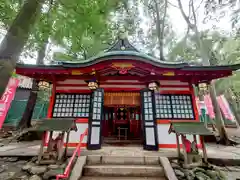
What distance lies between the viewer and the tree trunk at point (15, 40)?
2289 millimetres

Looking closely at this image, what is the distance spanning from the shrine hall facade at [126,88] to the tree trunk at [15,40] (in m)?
2.74

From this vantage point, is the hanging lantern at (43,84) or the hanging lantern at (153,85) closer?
the hanging lantern at (153,85)

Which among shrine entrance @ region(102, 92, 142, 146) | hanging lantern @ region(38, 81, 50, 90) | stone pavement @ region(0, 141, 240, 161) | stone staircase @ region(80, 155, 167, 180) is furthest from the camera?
shrine entrance @ region(102, 92, 142, 146)

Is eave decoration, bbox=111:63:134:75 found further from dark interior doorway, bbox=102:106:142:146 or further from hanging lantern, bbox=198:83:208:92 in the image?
dark interior doorway, bbox=102:106:142:146

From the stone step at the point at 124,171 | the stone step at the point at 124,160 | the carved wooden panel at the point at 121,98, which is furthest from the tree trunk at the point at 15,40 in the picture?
the carved wooden panel at the point at 121,98

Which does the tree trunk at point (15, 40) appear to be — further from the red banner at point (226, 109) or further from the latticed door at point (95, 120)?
the red banner at point (226, 109)

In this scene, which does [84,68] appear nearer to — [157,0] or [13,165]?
[13,165]

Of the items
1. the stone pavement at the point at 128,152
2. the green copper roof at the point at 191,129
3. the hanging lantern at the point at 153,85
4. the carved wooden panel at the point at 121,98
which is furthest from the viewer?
the carved wooden panel at the point at 121,98

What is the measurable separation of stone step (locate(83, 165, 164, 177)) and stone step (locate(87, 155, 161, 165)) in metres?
0.35

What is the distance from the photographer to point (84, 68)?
18.0ft

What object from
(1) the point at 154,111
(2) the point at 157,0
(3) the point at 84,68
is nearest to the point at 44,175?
(3) the point at 84,68

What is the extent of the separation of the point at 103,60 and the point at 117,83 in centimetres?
167

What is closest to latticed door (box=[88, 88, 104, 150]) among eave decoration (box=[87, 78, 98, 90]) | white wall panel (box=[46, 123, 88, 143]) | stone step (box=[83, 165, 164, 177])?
eave decoration (box=[87, 78, 98, 90])

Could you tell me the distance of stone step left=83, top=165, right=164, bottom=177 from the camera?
3.73m
